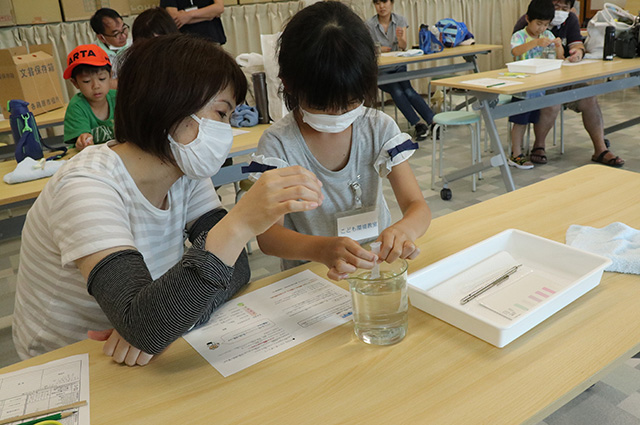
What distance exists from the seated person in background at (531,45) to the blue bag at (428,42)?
36.3 inches

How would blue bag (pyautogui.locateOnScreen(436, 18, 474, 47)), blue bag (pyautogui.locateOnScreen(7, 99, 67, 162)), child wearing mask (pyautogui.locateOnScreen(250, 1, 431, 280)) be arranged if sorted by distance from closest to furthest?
1. child wearing mask (pyautogui.locateOnScreen(250, 1, 431, 280))
2. blue bag (pyautogui.locateOnScreen(7, 99, 67, 162))
3. blue bag (pyautogui.locateOnScreen(436, 18, 474, 47))

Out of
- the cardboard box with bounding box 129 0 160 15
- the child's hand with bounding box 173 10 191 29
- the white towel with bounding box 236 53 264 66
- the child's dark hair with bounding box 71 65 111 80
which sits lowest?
the white towel with bounding box 236 53 264 66

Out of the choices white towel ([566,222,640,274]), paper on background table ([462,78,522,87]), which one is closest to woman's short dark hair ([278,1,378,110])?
white towel ([566,222,640,274])

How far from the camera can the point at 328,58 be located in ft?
3.28

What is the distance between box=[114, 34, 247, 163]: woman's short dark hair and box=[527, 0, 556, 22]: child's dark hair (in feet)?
11.3

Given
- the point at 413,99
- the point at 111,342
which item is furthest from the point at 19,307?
the point at 413,99

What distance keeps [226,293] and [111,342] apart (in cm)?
22

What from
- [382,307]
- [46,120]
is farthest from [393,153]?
[46,120]

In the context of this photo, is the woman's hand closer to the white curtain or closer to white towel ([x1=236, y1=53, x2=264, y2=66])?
white towel ([x1=236, y1=53, x2=264, y2=66])

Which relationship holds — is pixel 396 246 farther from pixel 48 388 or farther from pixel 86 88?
pixel 86 88

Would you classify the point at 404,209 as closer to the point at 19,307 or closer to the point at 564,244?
the point at 564,244

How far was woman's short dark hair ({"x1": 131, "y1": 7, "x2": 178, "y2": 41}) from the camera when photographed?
269 centimetres

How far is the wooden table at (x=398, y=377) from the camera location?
0.63 m

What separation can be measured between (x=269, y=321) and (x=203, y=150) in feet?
1.18
